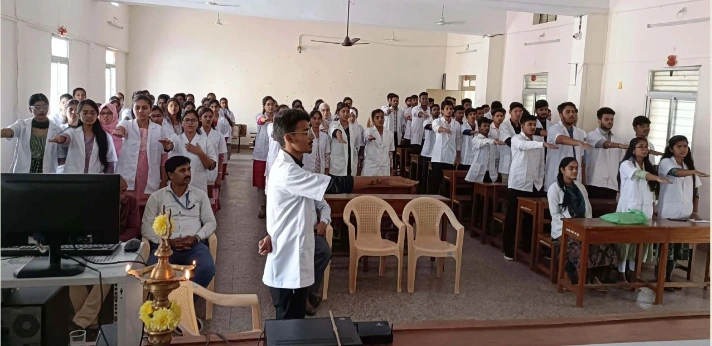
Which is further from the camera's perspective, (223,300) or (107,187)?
(223,300)

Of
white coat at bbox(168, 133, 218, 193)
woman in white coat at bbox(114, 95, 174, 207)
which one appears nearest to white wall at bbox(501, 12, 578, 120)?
white coat at bbox(168, 133, 218, 193)

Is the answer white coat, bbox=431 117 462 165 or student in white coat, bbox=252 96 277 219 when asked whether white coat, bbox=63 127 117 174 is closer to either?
student in white coat, bbox=252 96 277 219

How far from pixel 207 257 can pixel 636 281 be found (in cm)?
333

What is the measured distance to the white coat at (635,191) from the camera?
5.03 m

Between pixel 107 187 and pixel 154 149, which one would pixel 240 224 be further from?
pixel 107 187

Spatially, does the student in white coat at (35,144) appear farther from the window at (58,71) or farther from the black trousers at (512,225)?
the black trousers at (512,225)

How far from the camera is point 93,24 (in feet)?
30.7

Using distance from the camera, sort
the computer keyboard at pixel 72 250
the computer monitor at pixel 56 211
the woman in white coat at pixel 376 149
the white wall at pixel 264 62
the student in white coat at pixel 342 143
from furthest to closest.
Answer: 1. the white wall at pixel 264 62
2. the woman in white coat at pixel 376 149
3. the student in white coat at pixel 342 143
4. the computer keyboard at pixel 72 250
5. the computer monitor at pixel 56 211

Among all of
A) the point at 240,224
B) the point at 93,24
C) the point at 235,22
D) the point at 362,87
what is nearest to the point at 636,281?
the point at 240,224

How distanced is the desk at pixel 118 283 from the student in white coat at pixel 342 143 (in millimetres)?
4718

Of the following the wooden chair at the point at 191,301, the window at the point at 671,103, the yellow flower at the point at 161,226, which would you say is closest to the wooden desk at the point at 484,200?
the window at the point at 671,103

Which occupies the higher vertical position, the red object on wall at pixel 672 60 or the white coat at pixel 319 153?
the red object on wall at pixel 672 60

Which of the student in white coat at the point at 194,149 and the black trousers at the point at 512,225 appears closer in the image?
the student in white coat at the point at 194,149

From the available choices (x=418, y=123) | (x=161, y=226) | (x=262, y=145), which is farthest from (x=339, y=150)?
(x=161, y=226)
